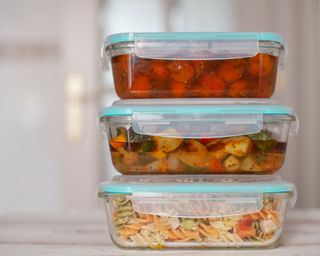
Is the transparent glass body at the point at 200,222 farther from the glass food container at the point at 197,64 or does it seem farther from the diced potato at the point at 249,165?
the glass food container at the point at 197,64

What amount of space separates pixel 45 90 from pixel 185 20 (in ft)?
2.24

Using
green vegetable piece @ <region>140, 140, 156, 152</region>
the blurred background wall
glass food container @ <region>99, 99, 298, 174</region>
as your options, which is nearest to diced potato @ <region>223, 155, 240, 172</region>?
glass food container @ <region>99, 99, 298, 174</region>

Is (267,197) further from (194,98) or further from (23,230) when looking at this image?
(23,230)

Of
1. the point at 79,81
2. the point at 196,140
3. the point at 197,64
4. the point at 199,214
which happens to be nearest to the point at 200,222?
the point at 199,214

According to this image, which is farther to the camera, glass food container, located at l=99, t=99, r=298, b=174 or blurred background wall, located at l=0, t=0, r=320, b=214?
blurred background wall, located at l=0, t=0, r=320, b=214

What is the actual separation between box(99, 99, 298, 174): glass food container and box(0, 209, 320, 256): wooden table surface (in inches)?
4.4

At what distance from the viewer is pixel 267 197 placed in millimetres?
752

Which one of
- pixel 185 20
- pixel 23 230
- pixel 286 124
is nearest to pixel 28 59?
pixel 185 20

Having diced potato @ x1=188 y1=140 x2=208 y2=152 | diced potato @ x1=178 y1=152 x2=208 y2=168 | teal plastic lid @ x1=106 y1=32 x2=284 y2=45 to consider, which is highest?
teal plastic lid @ x1=106 y1=32 x2=284 y2=45

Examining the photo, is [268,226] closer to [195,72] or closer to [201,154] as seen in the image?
[201,154]

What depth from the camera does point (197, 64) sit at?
2.66 feet

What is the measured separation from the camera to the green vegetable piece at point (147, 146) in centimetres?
79

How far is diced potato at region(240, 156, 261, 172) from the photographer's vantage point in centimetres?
78

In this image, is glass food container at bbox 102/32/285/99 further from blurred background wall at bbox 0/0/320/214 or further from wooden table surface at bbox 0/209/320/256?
blurred background wall at bbox 0/0/320/214
